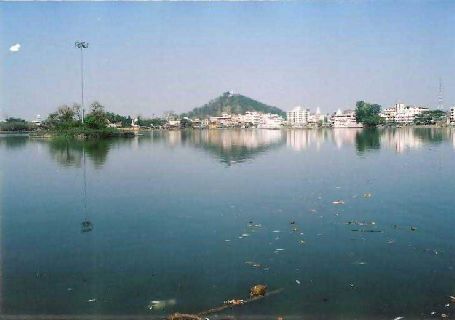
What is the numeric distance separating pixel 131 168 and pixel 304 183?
9.38 meters

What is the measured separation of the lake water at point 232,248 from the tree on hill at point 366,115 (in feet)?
340

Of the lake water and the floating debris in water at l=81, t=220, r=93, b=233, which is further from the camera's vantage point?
the floating debris in water at l=81, t=220, r=93, b=233

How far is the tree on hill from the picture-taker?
114375 mm

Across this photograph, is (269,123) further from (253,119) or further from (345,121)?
(345,121)

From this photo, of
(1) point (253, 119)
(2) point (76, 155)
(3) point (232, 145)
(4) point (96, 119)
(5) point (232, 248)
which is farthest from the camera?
(1) point (253, 119)

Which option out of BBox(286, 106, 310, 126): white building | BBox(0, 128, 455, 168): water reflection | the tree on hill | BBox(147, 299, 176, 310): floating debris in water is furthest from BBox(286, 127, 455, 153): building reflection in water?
BBox(286, 106, 310, 126): white building

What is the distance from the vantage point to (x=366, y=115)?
116 m

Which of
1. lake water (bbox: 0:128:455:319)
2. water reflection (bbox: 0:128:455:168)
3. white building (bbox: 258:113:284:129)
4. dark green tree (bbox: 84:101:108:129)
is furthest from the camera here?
white building (bbox: 258:113:284:129)

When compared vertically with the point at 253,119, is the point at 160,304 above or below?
below

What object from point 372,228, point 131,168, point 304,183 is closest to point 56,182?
point 131,168

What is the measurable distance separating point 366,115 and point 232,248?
378 ft

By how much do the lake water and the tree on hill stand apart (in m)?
104

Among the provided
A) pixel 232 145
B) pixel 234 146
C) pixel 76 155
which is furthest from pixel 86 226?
pixel 232 145

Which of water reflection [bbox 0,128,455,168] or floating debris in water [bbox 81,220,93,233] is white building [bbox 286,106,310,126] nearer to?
water reflection [bbox 0,128,455,168]
